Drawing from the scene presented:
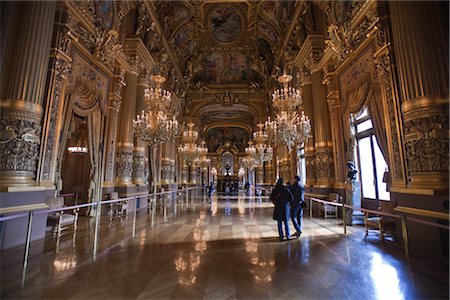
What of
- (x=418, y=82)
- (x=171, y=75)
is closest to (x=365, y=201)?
(x=418, y=82)

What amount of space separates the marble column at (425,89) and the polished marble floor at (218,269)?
162cm

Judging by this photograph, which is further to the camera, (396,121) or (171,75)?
(171,75)

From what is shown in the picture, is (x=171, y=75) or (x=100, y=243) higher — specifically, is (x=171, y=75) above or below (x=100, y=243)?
above

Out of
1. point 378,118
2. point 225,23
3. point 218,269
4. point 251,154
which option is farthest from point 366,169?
point 225,23

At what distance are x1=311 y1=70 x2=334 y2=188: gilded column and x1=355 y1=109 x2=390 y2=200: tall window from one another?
3.35 ft

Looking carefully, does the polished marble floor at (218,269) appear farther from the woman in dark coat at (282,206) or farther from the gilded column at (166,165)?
the gilded column at (166,165)

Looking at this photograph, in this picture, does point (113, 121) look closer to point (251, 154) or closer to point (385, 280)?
point (385, 280)

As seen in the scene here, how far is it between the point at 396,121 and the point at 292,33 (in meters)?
8.89

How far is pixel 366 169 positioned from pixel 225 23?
13.4 meters

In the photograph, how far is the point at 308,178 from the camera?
9641mm

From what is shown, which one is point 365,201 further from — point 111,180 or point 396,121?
point 111,180

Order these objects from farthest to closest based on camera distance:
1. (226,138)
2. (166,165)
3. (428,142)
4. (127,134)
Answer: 1. (226,138)
2. (166,165)
3. (127,134)
4. (428,142)

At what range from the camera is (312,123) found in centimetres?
965

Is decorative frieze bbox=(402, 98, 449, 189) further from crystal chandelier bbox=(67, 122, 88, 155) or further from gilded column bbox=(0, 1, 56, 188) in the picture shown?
crystal chandelier bbox=(67, 122, 88, 155)
